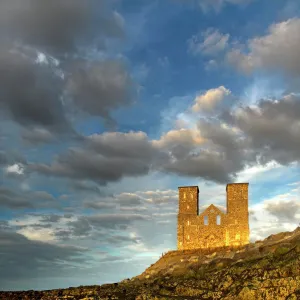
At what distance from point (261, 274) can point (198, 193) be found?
51194 millimetres

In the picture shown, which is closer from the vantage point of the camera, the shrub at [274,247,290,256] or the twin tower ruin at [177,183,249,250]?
the shrub at [274,247,290,256]

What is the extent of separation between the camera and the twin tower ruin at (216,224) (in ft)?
317

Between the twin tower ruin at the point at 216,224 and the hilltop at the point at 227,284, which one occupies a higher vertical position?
the twin tower ruin at the point at 216,224

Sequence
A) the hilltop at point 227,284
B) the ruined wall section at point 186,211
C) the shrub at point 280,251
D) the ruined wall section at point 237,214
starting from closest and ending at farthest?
the hilltop at point 227,284
the shrub at point 280,251
the ruined wall section at point 237,214
the ruined wall section at point 186,211

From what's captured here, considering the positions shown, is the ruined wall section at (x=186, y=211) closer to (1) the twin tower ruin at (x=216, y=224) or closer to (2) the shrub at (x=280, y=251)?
(1) the twin tower ruin at (x=216, y=224)

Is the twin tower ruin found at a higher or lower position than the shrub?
higher

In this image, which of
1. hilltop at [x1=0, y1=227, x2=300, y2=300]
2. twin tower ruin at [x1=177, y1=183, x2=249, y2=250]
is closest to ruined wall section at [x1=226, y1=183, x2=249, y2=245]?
twin tower ruin at [x1=177, y1=183, x2=249, y2=250]

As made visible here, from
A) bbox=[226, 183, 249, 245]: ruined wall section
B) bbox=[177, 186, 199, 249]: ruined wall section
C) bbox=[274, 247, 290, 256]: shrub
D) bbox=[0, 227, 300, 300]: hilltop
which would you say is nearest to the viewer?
bbox=[0, 227, 300, 300]: hilltop

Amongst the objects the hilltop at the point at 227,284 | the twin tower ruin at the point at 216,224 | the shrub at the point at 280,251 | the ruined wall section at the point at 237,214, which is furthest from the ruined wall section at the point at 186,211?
the shrub at the point at 280,251

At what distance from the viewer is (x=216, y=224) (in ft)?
322

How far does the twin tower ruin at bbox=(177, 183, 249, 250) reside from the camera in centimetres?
9675

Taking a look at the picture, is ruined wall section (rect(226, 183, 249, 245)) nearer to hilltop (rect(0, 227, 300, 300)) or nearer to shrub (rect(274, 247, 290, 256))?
hilltop (rect(0, 227, 300, 300))

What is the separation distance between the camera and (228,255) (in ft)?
250

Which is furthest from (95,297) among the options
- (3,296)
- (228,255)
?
(228,255)
